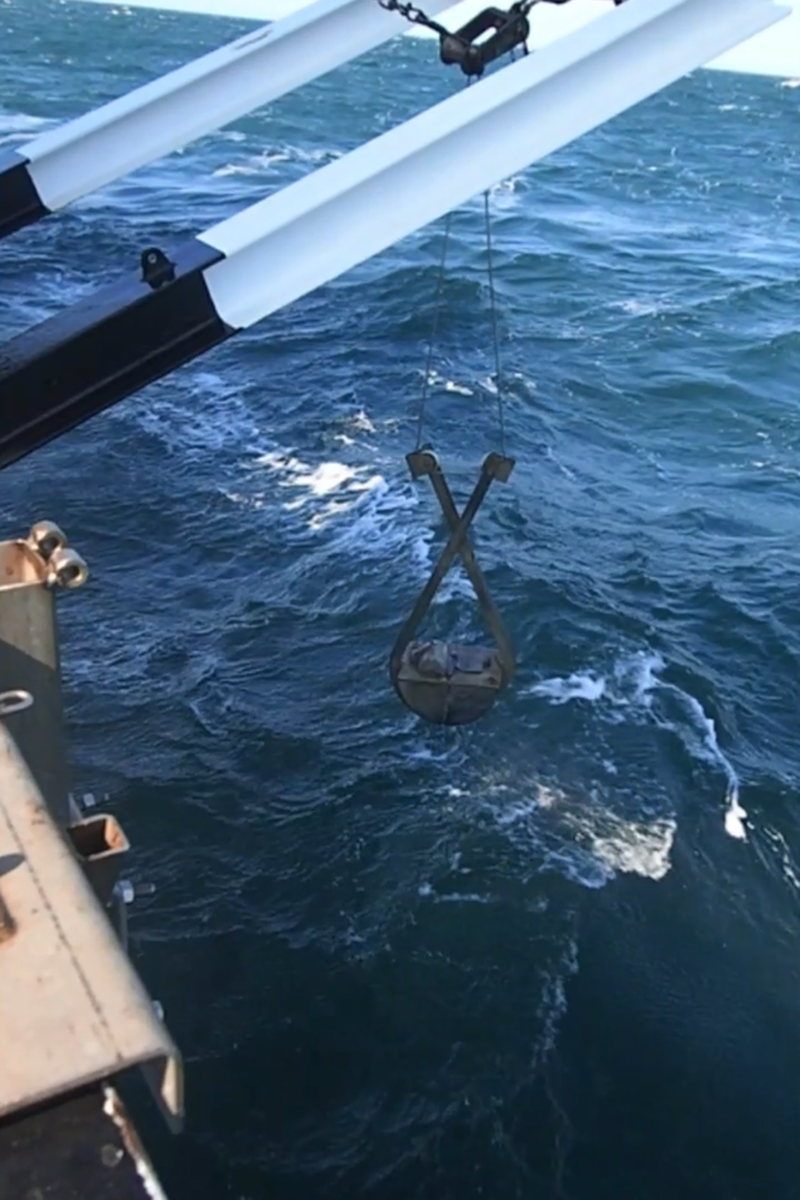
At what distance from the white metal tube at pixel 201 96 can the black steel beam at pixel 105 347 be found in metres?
2.40

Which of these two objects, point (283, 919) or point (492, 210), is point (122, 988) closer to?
point (283, 919)

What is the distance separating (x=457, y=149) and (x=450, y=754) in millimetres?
8538

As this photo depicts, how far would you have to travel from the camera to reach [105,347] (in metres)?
5.33

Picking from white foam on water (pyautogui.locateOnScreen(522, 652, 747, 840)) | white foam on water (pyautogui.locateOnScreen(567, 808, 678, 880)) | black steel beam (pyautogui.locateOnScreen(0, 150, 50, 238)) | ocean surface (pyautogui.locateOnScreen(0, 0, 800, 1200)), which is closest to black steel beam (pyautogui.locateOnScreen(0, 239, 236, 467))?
black steel beam (pyautogui.locateOnScreen(0, 150, 50, 238))

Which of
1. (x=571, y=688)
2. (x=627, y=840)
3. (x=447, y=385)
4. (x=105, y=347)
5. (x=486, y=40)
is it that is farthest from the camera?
(x=447, y=385)

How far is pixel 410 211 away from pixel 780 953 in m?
8.49

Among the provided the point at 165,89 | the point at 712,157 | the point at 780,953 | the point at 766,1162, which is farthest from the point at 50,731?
the point at 712,157

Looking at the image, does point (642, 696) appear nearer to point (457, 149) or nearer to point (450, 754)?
point (450, 754)

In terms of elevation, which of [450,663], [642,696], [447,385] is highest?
[450,663]

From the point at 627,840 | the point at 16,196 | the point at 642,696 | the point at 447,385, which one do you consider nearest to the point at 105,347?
the point at 16,196

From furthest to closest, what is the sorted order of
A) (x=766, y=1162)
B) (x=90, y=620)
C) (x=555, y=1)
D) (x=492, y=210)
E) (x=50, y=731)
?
(x=492, y=210)
(x=90, y=620)
(x=766, y=1162)
(x=555, y=1)
(x=50, y=731)

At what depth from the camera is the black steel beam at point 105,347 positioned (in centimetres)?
525

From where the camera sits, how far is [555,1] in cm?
751

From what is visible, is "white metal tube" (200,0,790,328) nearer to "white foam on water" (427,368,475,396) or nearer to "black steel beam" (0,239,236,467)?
"black steel beam" (0,239,236,467)
